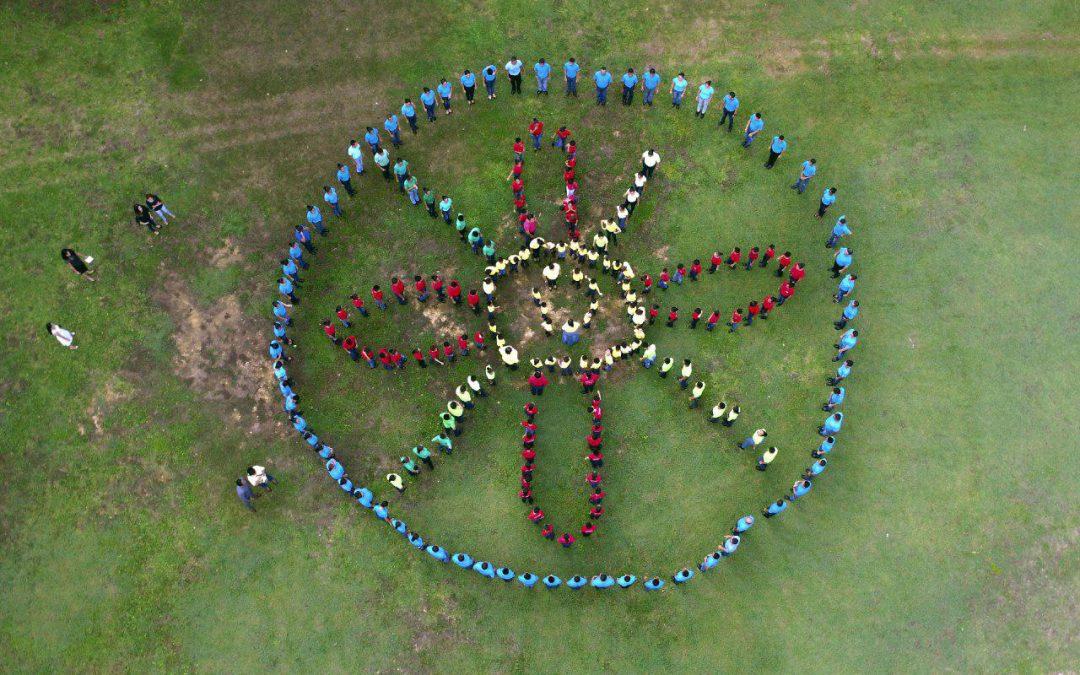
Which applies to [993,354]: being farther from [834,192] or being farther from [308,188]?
[308,188]

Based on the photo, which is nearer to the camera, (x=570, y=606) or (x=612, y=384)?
(x=570, y=606)

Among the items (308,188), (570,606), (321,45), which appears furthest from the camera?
(321,45)

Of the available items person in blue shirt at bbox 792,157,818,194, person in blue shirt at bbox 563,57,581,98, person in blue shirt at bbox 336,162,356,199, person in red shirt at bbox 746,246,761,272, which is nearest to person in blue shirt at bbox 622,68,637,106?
person in blue shirt at bbox 563,57,581,98

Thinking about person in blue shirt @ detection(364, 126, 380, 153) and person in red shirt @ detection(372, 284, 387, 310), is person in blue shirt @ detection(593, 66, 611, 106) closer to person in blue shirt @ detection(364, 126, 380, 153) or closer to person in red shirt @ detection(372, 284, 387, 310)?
person in blue shirt @ detection(364, 126, 380, 153)

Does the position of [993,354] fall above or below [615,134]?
below

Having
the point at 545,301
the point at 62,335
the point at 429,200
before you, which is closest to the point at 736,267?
the point at 545,301

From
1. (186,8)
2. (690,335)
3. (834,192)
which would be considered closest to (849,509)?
(690,335)

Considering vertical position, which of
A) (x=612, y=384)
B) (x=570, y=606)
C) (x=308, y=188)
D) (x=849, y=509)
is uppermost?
(x=308, y=188)
